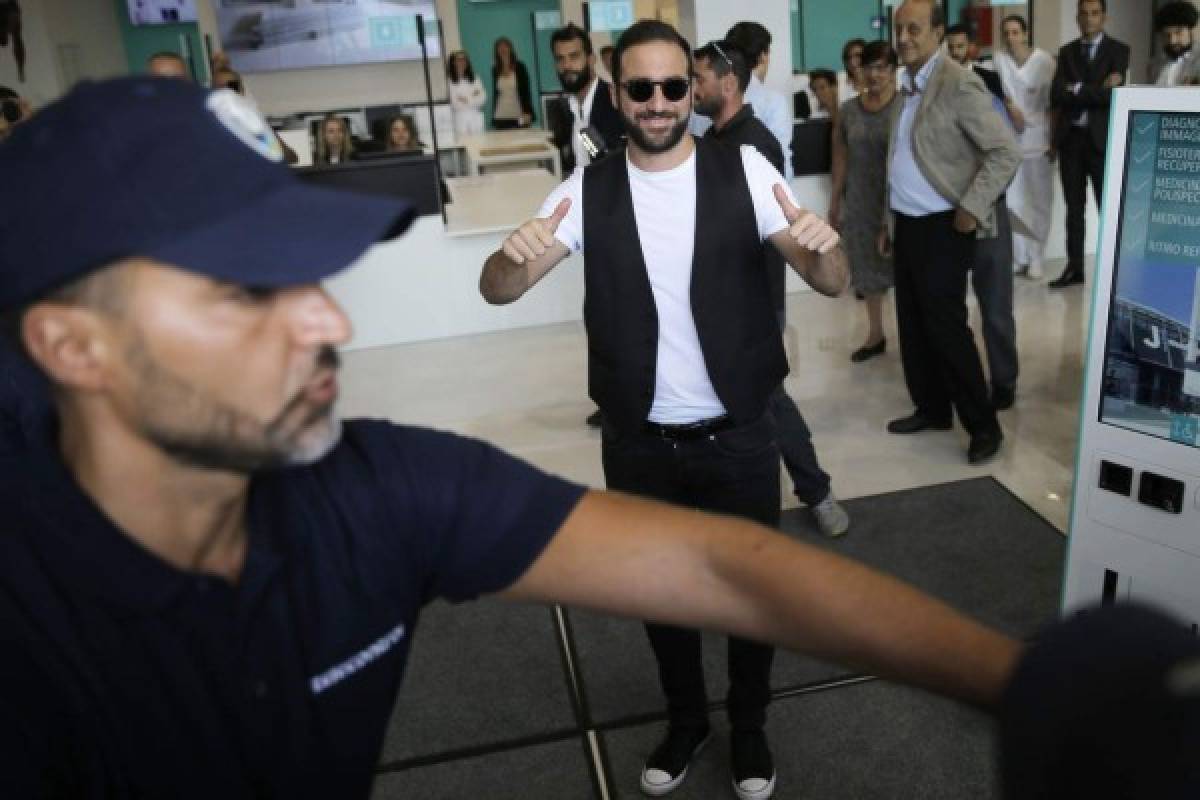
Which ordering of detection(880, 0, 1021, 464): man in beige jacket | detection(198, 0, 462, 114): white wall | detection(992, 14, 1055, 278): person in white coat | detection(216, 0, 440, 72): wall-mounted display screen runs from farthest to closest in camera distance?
detection(198, 0, 462, 114): white wall → detection(216, 0, 440, 72): wall-mounted display screen → detection(992, 14, 1055, 278): person in white coat → detection(880, 0, 1021, 464): man in beige jacket

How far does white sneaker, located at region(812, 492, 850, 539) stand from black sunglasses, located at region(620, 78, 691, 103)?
5.51 ft

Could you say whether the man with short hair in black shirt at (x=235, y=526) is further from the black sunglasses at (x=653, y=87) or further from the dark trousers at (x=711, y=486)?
the black sunglasses at (x=653, y=87)

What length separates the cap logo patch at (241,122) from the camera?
2.97ft

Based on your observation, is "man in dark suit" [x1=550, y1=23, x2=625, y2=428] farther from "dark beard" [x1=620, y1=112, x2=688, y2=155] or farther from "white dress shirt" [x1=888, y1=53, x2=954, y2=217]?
"dark beard" [x1=620, y1=112, x2=688, y2=155]

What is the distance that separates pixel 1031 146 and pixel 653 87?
5.15 m

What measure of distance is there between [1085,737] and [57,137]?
843 mm

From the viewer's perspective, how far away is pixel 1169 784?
0.68m

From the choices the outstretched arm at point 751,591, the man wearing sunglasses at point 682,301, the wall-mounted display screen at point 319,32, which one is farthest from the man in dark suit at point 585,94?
the wall-mounted display screen at point 319,32

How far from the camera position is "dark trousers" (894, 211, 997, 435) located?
4.01 meters

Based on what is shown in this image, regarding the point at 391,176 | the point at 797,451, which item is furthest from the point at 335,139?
the point at 797,451

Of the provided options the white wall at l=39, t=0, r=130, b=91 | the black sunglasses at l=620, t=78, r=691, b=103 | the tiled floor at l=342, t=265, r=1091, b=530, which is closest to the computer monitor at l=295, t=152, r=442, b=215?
the tiled floor at l=342, t=265, r=1091, b=530


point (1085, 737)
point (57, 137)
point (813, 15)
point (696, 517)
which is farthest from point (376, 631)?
point (813, 15)

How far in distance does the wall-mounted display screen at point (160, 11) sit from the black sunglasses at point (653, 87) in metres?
13.9

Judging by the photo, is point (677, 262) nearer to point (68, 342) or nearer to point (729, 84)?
point (68, 342)
